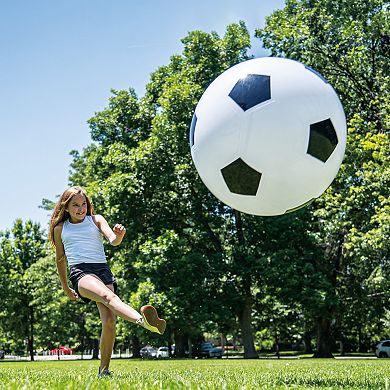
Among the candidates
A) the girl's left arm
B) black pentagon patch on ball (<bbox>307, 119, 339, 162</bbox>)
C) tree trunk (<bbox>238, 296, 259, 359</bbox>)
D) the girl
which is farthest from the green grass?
tree trunk (<bbox>238, 296, 259, 359</bbox>)

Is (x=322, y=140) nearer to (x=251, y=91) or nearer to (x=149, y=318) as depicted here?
(x=251, y=91)

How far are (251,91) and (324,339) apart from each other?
2211 centimetres

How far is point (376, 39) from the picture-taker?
845 inches

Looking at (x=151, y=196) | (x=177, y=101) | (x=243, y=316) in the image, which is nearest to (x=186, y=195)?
(x=151, y=196)

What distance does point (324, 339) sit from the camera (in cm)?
2523

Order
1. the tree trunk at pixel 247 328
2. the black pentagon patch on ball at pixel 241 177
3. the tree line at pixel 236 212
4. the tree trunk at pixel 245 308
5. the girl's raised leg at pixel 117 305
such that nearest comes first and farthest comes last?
the girl's raised leg at pixel 117 305
the black pentagon patch on ball at pixel 241 177
the tree line at pixel 236 212
the tree trunk at pixel 245 308
the tree trunk at pixel 247 328

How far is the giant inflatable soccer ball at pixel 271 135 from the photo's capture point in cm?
525

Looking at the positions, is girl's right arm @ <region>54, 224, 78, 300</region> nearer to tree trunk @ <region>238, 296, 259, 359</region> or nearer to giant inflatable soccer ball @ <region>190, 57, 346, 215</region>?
giant inflatable soccer ball @ <region>190, 57, 346, 215</region>

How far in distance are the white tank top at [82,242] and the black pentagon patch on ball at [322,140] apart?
2.30 m

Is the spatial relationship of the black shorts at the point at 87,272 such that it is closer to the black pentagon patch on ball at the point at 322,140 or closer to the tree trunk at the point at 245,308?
the black pentagon patch on ball at the point at 322,140

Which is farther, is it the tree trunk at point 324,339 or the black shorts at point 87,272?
the tree trunk at point 324,339

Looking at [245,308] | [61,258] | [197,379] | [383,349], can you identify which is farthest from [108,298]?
[383,349]

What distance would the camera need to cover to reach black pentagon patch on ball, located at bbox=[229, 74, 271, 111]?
210 inches

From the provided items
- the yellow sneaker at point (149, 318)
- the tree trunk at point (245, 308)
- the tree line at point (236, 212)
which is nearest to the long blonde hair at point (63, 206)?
the yellow sneaker at point (149, 318)
